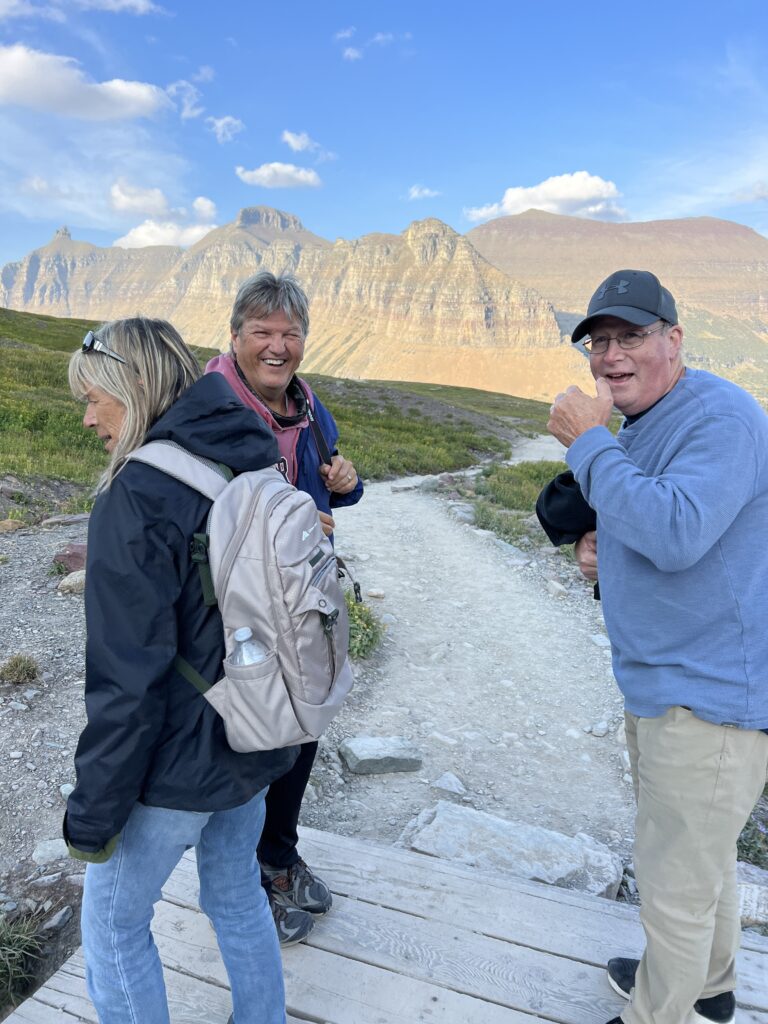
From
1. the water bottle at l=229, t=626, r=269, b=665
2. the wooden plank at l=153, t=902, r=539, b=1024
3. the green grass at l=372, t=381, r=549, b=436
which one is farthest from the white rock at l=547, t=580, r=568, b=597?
the green grass at l=372, t=381, r=549, b=436

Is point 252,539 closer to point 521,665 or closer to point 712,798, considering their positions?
point 712,798

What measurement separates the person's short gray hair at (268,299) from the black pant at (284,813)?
1948 mm

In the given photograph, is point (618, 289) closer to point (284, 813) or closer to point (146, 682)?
point (146, 682)

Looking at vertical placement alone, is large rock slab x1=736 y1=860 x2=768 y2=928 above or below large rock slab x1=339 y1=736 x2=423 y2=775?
above

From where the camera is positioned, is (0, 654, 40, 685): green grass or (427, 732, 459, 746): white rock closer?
(0, 654, 40, 685): green grass

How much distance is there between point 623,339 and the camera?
89.0 inches

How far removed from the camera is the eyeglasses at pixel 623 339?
2.24 meters

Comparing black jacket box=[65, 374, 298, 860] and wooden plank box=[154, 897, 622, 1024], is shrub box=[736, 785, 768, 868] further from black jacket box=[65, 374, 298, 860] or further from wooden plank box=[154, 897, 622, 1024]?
black jacket box=[65, 374, 298, 860]

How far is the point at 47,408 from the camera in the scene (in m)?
16.0

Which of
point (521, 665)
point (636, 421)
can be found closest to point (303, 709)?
point (636, 421)

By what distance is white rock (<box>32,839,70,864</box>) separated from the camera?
12.6 feet

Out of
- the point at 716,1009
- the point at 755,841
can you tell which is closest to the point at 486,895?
the point at 716,1009

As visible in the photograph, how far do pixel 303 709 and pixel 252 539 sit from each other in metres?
0.52

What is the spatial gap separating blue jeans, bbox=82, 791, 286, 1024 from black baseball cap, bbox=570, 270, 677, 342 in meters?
1.99
